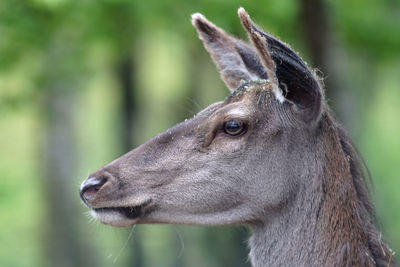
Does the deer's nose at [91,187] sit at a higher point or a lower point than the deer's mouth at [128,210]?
higher

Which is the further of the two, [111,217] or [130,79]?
[130,79]

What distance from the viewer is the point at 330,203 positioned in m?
5.22


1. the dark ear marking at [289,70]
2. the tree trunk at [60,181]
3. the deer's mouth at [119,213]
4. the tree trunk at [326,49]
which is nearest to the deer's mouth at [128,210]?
the deer's mouth at [119,213]

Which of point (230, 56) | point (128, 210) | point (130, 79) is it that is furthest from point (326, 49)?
point (130, 79)

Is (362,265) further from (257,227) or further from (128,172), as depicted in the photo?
(128,172)

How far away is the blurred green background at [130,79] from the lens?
10.2 m

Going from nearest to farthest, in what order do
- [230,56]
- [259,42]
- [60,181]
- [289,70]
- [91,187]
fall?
[259,42]
[289,70]
[91,187]
[230,56]
[60,181]

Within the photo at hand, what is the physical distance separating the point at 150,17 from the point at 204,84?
336 inches

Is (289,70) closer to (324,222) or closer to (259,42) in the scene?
(259,42)

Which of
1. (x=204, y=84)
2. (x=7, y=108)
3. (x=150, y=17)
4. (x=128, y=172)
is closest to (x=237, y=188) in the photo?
(x=128, y=172)

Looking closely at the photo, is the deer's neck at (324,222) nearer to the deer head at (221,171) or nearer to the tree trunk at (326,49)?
the deer head at (221,171)

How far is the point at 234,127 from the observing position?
207 inches

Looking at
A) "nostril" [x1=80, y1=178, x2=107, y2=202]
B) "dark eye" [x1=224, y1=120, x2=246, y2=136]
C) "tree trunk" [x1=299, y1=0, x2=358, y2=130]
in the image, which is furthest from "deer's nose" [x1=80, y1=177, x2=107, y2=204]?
"tree trunk" [x1=299, y1=0, x2=358, y2=130]

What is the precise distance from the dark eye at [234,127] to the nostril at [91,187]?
2.91 ft
